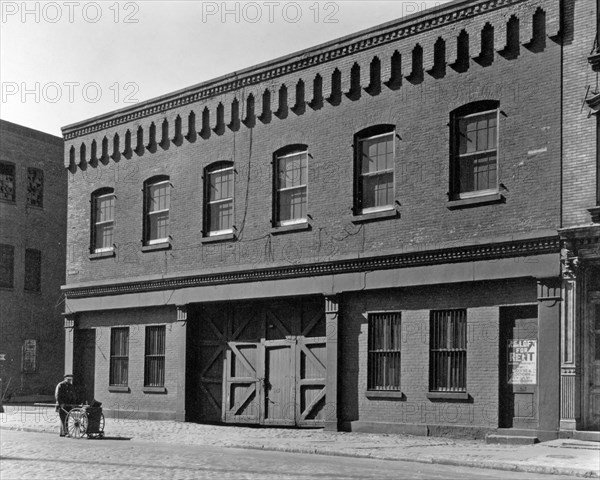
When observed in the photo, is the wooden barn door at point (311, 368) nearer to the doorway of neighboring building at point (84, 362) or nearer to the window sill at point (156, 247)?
the window sill at point (156, 247)

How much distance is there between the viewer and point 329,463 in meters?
15.0

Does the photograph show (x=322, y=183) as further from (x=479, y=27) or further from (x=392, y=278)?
(x=479, y=27)

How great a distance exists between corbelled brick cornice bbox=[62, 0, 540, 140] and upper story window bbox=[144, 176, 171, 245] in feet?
7.19

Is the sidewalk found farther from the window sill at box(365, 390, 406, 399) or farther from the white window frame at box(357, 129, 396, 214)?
the white window frame at box(357, 129, 396, 214)

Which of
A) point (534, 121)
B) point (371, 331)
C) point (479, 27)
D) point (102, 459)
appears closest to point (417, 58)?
point (479, 27)

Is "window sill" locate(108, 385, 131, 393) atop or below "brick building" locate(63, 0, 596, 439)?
below

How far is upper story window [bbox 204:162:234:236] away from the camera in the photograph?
80.6 ft

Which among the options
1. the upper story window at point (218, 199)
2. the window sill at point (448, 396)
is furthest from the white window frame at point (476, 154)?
the upper story window at point (218, 199)

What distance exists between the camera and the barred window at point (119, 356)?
27.3 meters

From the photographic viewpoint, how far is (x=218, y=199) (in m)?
24.9

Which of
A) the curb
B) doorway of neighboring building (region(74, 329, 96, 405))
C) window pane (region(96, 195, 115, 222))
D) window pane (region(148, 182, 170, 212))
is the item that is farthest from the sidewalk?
window pane (region(96, 195, 115, 222))

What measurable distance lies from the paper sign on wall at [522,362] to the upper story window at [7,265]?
83.4 ft

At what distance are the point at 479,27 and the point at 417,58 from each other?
1.76 meters

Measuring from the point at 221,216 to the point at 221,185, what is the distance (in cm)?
88
